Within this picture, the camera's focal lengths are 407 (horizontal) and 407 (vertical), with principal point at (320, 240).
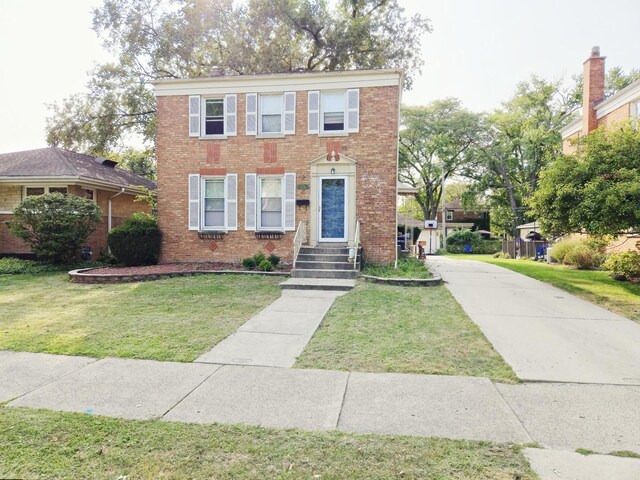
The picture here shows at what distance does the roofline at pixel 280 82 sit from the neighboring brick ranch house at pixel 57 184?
498 cm

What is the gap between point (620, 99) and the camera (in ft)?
54.0

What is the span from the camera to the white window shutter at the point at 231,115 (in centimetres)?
1344

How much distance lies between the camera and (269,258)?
→ 496 inches

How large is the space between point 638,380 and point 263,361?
13.7ft

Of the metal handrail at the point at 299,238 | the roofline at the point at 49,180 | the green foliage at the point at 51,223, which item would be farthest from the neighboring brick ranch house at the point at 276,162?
the roofline at the point at 49,180

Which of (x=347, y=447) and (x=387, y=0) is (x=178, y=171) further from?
(x=387, y=0)

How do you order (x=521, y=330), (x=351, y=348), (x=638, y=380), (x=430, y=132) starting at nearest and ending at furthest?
(x=638, y=380), (x=351, y=348), (x=521, y=330), (x=430, y=132)

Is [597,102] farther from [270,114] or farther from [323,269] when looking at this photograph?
[323,269]

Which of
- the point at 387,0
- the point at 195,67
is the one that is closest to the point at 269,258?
the point at 195,67

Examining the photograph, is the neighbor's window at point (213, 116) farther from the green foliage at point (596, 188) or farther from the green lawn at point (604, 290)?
the green lawn at point (604, 290)

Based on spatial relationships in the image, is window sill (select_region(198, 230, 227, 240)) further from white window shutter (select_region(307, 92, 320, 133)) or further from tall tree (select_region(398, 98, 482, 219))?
tall tree (select_region(398, 98, 482, 219))

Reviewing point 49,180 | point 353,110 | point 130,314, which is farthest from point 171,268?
point 353,110

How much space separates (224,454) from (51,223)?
42.9ft

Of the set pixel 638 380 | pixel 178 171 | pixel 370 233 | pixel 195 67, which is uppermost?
pixel 195 67
